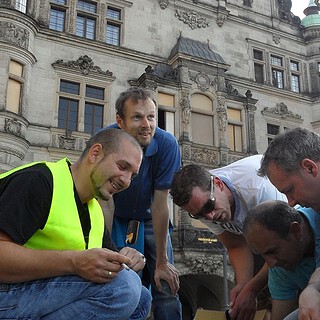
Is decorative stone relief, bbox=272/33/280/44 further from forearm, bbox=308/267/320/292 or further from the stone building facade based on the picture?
forearm, bbox=308/267/320/292

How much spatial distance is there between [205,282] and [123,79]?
8.56 meters

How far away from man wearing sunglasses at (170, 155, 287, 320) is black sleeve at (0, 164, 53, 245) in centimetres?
148

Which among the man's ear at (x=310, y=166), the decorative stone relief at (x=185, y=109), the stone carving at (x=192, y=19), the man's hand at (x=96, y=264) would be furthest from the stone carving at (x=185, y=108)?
the man's hand at (x=96, y=264)

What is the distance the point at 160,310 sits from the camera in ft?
12.9

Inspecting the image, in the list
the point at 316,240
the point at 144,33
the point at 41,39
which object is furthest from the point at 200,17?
the point at 316,240

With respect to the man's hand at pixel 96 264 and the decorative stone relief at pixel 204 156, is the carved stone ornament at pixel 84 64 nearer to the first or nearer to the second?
the decorative stone relief at pixel 204 156

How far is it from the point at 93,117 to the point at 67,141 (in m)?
1.40

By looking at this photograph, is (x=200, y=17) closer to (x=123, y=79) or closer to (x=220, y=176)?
Result: (x=123, y=79)

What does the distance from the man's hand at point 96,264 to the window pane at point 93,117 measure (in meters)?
12.8

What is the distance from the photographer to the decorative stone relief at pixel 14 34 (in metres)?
13.7

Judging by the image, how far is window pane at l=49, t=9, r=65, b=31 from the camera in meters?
15.5

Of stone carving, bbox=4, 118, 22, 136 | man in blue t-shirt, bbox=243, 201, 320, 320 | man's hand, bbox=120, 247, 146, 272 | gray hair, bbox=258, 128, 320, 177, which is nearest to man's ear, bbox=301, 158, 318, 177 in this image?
gray hair, bbox=258, 128, 320, 177

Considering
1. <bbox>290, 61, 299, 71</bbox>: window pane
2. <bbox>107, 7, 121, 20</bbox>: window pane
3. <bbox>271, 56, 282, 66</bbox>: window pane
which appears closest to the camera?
<bbox>107, 7, 121, 20</bbox>: window pane

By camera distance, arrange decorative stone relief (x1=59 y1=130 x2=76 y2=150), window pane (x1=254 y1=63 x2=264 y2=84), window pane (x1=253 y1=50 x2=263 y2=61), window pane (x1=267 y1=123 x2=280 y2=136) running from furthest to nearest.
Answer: window pane (x1=253 y1=50 x2=263 y2=61)
window pane (x1=254 y1=63 x2=264 y2=84)
window pane (x1=267 y1=123 x2=280 y2=136)
decorative stone relief (x1=59 y1=130 x2=76 y2=150)
